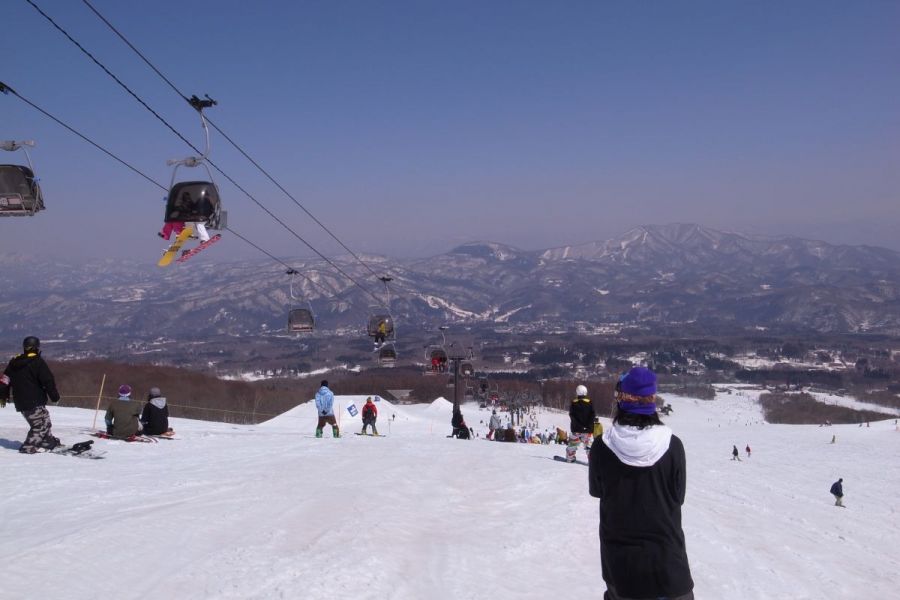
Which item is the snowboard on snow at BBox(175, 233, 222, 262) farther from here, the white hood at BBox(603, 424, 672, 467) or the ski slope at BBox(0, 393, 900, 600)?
the white hood at BBox(603, 424, 672, 467)

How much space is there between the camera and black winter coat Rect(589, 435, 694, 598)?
4164 millimetres

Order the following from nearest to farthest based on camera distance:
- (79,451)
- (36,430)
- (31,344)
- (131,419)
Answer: (31,344)
(36,430)
(79,451)
(131,419)

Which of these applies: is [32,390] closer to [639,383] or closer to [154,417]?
[154,417]

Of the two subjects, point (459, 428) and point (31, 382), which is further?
point (459, 428)

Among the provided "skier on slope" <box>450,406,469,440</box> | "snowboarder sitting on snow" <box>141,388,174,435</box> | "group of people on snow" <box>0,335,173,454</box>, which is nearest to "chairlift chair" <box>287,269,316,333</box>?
"skier on slope" <box>450,406,469,440</box>

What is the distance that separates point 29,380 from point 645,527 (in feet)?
33.4

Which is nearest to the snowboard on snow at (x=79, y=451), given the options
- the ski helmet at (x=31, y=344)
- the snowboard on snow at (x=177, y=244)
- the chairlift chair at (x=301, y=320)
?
the ski helmet at (x=31, y=344)

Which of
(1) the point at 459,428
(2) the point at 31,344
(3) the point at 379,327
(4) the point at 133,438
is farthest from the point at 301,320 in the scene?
(2) the point at 31,344

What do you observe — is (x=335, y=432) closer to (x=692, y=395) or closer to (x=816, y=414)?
(x=816, y=414)

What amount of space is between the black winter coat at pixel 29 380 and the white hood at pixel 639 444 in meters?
9.61

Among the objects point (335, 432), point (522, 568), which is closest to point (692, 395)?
point (335, 432)

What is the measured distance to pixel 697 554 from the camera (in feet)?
28.7

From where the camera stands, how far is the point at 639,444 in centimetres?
421

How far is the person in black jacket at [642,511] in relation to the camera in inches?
164
